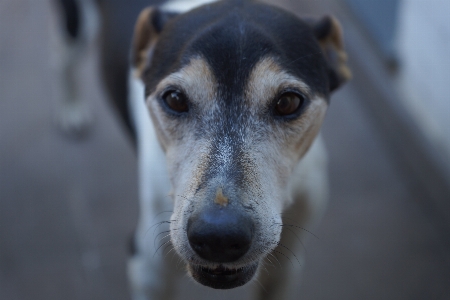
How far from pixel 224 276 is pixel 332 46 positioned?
3.98 ft

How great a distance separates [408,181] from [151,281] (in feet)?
8.14

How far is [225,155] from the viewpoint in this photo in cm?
196

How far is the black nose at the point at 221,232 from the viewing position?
1.79 m

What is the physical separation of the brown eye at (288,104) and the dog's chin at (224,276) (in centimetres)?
62

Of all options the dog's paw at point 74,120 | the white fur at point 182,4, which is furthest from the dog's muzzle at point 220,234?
the dog's paw at point 74,120

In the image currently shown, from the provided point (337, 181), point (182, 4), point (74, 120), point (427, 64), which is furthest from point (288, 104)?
point (74, 120)

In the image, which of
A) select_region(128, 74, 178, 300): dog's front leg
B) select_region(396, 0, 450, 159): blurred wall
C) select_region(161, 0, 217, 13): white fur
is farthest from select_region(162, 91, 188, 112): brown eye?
select_region(396, 0, 450, 159): blurred wall

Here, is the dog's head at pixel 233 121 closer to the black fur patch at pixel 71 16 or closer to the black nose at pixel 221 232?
the black nose at pixel 221 232

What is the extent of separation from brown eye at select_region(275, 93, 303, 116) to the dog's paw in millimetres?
2841

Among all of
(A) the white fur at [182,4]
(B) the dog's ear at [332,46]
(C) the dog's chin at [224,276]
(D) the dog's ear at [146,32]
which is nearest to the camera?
(C) the dog's chin at [224,276]

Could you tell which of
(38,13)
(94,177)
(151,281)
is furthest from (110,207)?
(38,13)

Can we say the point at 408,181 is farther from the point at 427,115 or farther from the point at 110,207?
the point at 110,207

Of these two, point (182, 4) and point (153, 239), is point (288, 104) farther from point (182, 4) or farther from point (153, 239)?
point (182, 4)

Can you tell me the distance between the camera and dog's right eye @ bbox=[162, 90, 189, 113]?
2168mm
